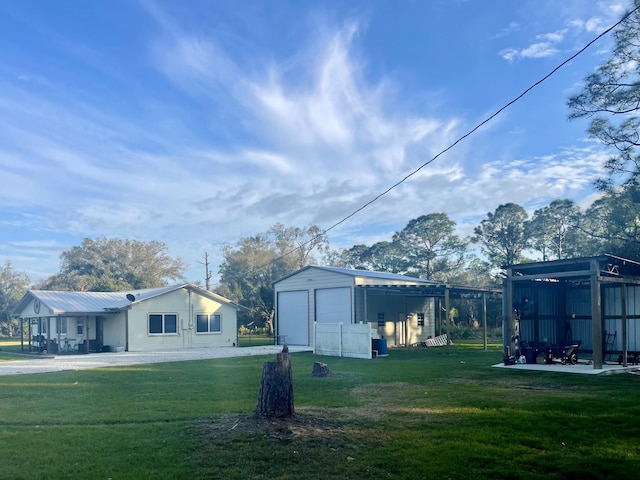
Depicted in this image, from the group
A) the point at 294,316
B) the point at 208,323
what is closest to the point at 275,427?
the point at 294,316

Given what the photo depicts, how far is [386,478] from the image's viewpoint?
5.12 m

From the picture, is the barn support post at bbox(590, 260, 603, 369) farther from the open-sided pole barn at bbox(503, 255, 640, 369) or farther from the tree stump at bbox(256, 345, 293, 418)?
the tree stump at bbox(256, 345, 293, 418)

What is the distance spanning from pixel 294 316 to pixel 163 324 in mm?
6566

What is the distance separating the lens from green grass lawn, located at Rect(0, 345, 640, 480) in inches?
215

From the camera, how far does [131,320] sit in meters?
26.4

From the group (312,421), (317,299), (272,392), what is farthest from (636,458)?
(317,299)

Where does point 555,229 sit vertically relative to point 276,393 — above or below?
above

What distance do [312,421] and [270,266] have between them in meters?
46.9

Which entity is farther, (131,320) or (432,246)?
(432,246)

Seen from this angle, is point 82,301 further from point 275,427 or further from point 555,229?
point 555,229

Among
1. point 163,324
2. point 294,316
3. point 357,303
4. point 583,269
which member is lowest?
point 163,324

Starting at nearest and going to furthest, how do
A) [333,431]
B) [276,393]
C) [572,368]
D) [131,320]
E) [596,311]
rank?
1. [333,431]
2. [276,393]
3. [596,311]
4. [572,368]
5. [131,320]

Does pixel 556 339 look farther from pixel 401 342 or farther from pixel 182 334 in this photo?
pixel 182 334

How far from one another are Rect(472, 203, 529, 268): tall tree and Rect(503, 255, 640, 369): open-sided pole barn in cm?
2461
